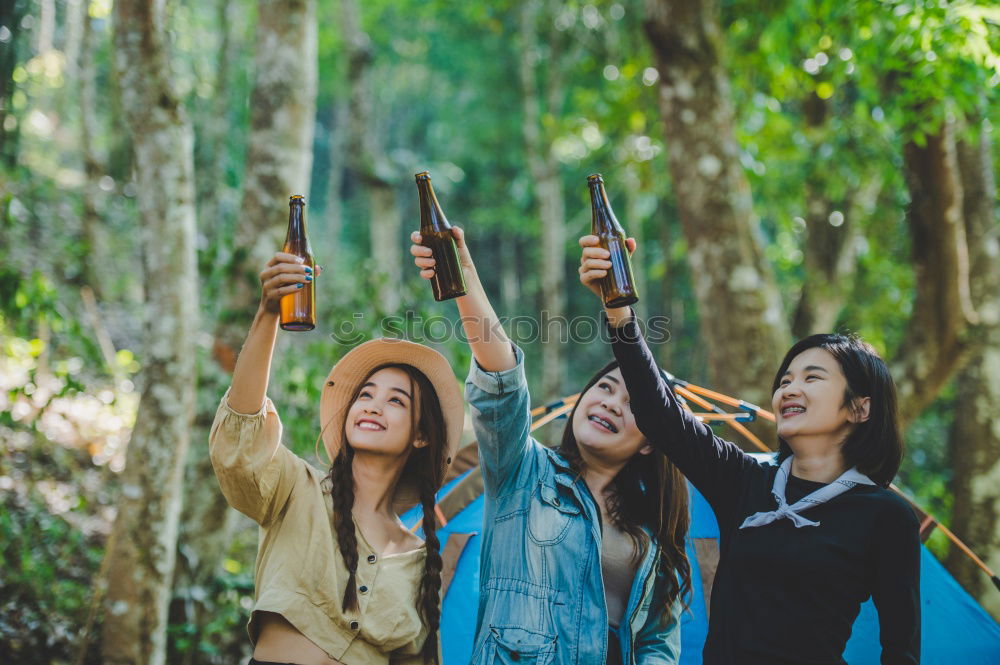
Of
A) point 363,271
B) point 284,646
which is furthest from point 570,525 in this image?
point 363,271

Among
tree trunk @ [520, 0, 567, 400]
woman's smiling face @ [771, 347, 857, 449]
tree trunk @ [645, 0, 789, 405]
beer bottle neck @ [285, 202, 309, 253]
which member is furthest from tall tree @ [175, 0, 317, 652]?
tree trunk @ [520, 0, 567, 400]

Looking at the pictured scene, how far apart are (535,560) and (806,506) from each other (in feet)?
2.84

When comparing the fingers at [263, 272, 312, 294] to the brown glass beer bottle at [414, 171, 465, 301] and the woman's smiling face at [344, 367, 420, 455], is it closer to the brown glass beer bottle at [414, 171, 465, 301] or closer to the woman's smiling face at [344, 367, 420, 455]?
the brown glass beer bottle at [414, 171, 465, 301]

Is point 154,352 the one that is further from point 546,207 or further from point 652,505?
point 546,207

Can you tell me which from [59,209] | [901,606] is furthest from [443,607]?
[59,209]

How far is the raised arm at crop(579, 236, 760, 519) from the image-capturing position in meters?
2.25

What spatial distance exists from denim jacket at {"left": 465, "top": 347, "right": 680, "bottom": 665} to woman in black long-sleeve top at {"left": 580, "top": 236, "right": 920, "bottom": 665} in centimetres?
31

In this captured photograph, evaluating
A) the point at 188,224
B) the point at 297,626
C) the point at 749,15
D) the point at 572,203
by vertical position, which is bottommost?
the point at 297,626

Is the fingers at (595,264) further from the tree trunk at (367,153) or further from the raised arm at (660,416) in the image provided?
the tree trunk at (367,153)

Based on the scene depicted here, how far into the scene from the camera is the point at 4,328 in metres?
5.81

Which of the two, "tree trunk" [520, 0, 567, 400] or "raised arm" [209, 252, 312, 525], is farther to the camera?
"tree trunk" [520, 0, 567, 400]

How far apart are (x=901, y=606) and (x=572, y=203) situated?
1919 cm

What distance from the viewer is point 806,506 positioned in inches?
86.1

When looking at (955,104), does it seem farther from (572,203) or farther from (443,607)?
(572,203)
